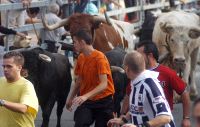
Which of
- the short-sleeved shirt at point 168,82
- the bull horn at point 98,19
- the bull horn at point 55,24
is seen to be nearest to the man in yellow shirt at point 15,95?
the short-sleeved shirt at point 168,82

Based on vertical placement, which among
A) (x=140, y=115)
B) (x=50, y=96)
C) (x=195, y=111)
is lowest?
(x=50, y=96)

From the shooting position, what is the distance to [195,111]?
439 centimetres

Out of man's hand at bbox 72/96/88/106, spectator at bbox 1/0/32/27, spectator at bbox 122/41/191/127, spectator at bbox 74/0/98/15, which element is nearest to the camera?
spectator at bbox 122/41/191/127

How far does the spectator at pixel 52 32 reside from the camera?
1384 cm

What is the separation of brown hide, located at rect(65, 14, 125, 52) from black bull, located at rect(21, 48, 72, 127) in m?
1.12

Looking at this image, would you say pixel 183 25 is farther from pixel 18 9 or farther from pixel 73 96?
pixel 73 96

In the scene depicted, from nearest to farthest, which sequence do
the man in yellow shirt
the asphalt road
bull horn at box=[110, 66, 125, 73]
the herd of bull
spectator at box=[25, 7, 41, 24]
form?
the man in yellow shirt < bull horn at box=[110, 66, 125, 73] < the herd of bull < the asphalt road < spectator at box=[25, 7, 41, 24]

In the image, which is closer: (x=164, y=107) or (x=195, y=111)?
(x=195, y=111)

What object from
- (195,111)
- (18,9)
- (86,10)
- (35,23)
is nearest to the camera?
(195,111)

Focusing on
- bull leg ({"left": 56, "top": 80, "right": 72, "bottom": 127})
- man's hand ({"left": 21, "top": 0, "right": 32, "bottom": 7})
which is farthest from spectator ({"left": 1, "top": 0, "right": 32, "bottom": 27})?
bull leg ({"left": 56, "top": 80, "right": 72, "bottom": 127})

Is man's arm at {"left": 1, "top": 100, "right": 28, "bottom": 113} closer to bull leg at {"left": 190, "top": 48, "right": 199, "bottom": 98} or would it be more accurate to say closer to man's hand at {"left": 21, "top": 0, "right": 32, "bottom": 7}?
man's hand at {"left": 21, "top": 0, "right": 32, "bottom": 7}

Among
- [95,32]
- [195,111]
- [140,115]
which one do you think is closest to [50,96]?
[95,32]

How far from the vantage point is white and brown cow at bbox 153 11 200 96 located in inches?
513

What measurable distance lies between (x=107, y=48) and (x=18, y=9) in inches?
72.6
